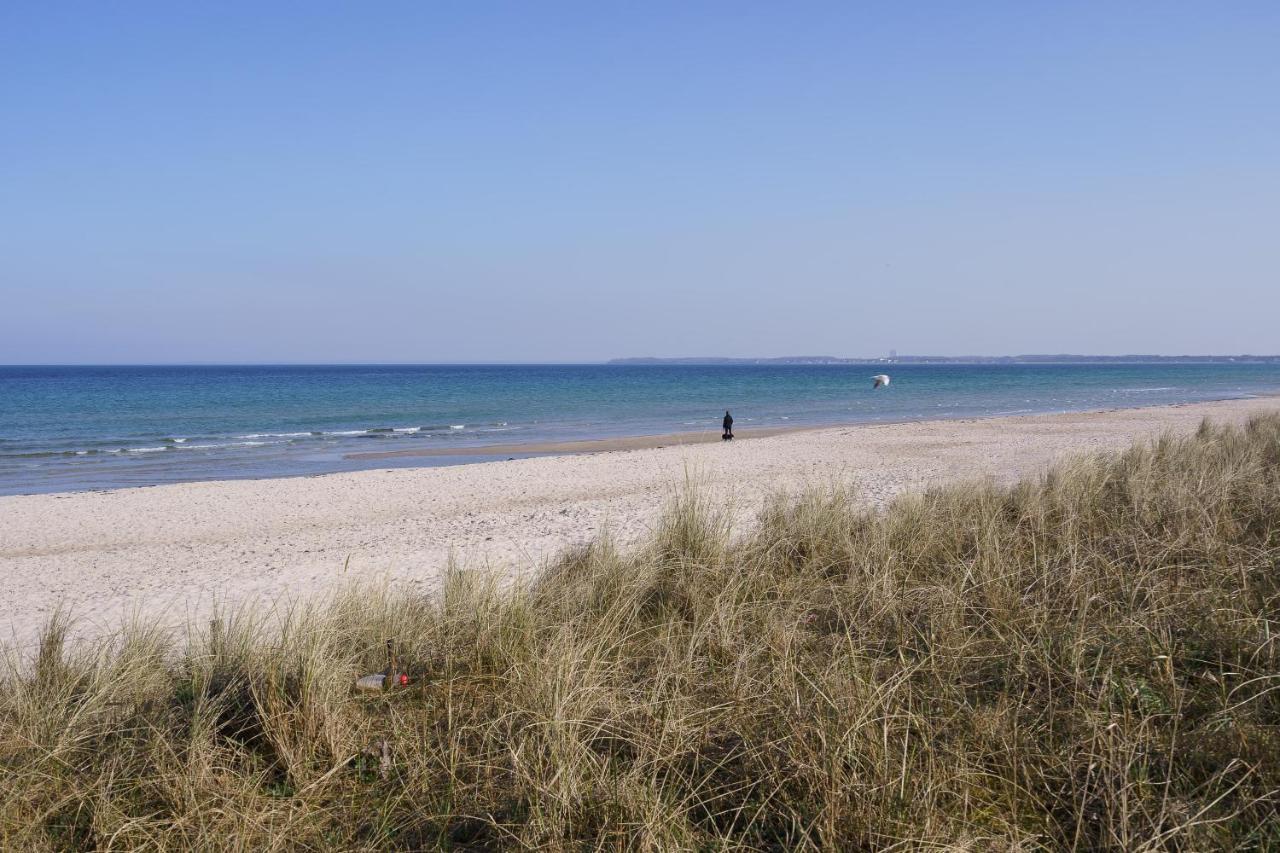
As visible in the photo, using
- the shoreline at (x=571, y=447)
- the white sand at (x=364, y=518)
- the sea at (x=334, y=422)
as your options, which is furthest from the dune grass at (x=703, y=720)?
the shoreline at (x=571, y=447)

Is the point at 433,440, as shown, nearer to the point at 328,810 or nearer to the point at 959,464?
the point at 959,464

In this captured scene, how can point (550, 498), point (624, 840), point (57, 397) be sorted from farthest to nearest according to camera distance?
1. point (57, 397)
2. point (550, 498)
3. point (624, 840)

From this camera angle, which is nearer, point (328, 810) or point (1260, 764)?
point (1260, 764)

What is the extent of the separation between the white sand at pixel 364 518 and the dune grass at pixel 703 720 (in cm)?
169

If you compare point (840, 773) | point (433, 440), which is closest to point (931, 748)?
point (840, 773)

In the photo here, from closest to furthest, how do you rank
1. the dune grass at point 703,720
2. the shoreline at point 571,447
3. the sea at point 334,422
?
the dune grass at point 703,720
the sea at point 334,422
the shoreline at point 571,447

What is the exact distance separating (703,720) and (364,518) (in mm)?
11387

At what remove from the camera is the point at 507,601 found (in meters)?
5.14

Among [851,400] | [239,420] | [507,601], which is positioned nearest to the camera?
[507,601]

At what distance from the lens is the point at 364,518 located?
1400 cm

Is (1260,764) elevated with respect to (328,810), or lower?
elevated

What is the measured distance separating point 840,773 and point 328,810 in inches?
69.8

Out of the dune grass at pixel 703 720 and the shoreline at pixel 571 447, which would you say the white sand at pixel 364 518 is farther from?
the shoreline at pixel 571 447

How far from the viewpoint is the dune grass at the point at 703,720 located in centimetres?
277
